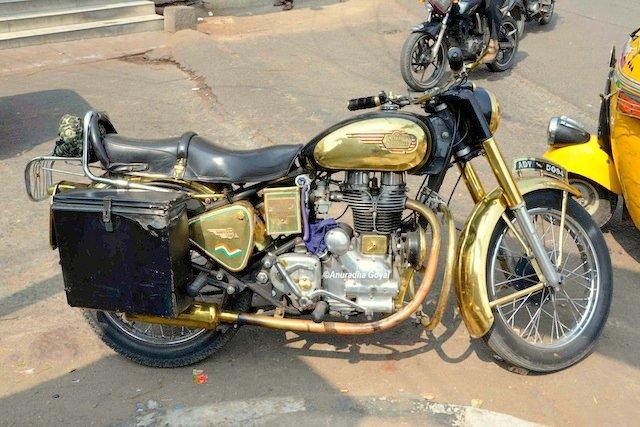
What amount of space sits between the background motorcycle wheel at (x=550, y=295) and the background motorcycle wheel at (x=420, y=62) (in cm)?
402

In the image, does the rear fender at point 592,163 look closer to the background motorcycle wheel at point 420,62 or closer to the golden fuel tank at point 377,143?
the golden fuel tank at point 377,143

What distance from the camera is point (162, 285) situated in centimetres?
289

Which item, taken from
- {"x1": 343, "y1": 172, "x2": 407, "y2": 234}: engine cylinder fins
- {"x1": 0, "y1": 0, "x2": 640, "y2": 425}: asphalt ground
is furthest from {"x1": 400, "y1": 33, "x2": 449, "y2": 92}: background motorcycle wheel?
{"x1": 343, "y1": 172, "x2": 407, "y2": 234}: engine cylinder fins

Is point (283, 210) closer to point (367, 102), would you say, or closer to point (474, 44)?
point (367, 102)

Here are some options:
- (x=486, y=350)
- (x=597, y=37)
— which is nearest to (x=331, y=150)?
(x=486, y=350)

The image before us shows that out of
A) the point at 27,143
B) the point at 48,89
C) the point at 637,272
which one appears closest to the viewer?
the point at 637,272

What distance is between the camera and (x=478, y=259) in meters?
2.97

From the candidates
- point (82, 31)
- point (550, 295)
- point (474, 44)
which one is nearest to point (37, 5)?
point (82, 31)

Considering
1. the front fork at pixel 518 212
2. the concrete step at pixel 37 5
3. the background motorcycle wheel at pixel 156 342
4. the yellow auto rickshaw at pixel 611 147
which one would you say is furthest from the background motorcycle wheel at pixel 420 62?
the concrete step at pixel 37 5

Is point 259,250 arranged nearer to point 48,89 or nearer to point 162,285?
point 162,285

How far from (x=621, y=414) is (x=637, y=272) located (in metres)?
1.42

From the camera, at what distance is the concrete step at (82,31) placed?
28.6 ft

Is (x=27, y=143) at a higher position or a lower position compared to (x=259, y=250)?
lower

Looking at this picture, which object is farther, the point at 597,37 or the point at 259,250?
the point at 597,37
